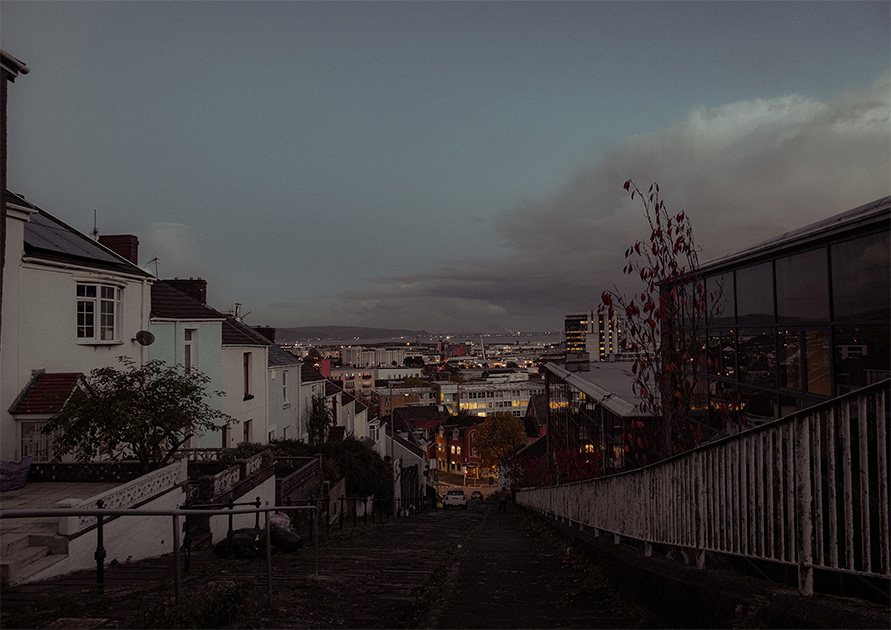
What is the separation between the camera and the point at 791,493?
3.95 metres

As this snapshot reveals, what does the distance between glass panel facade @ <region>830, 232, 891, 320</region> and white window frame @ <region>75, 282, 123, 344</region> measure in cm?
1758

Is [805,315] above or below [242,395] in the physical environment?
above

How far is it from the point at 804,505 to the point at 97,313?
1760cm

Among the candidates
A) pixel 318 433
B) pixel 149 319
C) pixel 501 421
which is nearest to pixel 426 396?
Answer: pixel 501 421

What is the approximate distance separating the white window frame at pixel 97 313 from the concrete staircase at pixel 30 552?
829 centimetres

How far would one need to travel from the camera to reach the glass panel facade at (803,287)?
26.0 feet

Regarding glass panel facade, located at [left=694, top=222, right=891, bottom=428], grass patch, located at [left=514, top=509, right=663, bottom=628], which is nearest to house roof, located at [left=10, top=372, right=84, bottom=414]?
grass patch, located at [left=514, top=509, right=663, bottom=628]

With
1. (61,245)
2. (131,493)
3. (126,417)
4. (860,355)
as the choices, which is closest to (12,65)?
(61,245)

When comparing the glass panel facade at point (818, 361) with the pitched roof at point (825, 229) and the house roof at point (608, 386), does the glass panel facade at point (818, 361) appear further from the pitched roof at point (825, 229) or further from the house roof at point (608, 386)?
the house roof at point (608, 386)

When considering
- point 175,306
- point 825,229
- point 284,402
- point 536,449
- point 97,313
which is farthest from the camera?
point 536,449

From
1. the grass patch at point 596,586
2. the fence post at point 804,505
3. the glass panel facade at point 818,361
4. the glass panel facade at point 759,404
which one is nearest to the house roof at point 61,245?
the grass patch at point 596,586

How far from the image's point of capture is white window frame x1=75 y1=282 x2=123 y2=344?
15352mm

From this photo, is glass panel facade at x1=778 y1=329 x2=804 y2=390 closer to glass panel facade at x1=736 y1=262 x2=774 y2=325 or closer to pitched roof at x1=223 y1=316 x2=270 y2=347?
glass panel facade at x1=736 y1=262 x2=774 y2=325

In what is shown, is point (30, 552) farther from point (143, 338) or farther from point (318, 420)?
point (318, 420)
